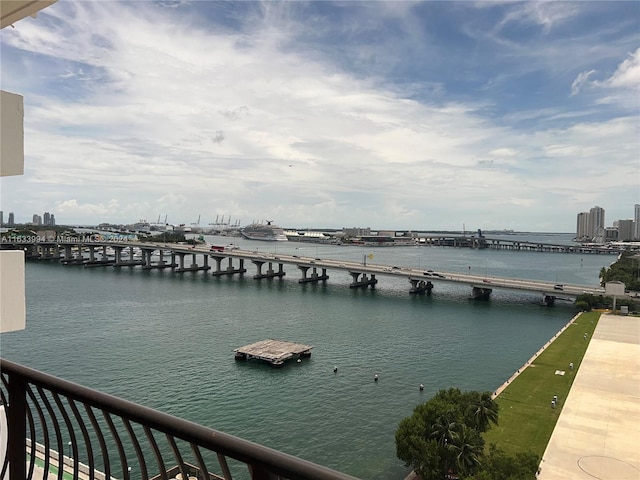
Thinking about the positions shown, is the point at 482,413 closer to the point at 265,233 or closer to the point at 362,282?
the point at 362,282

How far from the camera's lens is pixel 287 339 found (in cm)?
1606

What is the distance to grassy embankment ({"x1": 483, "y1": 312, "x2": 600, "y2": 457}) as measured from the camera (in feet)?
27.1

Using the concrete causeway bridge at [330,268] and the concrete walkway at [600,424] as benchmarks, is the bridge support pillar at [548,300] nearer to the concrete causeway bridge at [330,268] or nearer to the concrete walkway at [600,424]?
the concrete causeway bridge at [330,268]

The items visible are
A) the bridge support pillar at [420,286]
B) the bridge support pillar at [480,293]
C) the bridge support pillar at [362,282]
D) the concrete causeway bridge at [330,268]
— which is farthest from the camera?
the bridge support pillar at [362,282]

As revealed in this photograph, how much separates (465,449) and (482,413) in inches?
44.0

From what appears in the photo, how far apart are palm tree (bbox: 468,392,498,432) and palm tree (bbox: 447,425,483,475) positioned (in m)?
0.62

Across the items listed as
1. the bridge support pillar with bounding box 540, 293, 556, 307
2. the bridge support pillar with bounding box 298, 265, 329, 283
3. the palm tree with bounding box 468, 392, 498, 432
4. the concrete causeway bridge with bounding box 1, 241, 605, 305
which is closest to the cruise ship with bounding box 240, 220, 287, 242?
the concrete causeway bridge with bounding box 1, 241, 605, 305

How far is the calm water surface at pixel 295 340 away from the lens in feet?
30.7

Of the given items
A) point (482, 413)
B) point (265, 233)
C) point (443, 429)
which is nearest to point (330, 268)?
point (482, 413)

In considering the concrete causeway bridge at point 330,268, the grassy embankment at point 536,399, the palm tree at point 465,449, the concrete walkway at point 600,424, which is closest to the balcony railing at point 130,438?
the palm tree at point 465,449

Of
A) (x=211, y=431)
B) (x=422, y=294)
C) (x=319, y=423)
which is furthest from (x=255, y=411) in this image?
(x=422, y=294)

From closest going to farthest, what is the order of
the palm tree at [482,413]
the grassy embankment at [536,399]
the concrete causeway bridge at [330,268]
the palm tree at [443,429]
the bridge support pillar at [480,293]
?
the palm tree at [443,429]
the palm tree at [482,413]
the grassy embankment at [536,399]
the concrete causeway bridge at [330,268]
the bridge support pillar at [480,293]

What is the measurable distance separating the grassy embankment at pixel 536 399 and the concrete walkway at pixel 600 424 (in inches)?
6.8

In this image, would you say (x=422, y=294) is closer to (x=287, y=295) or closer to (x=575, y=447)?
(x=287, y=295)
